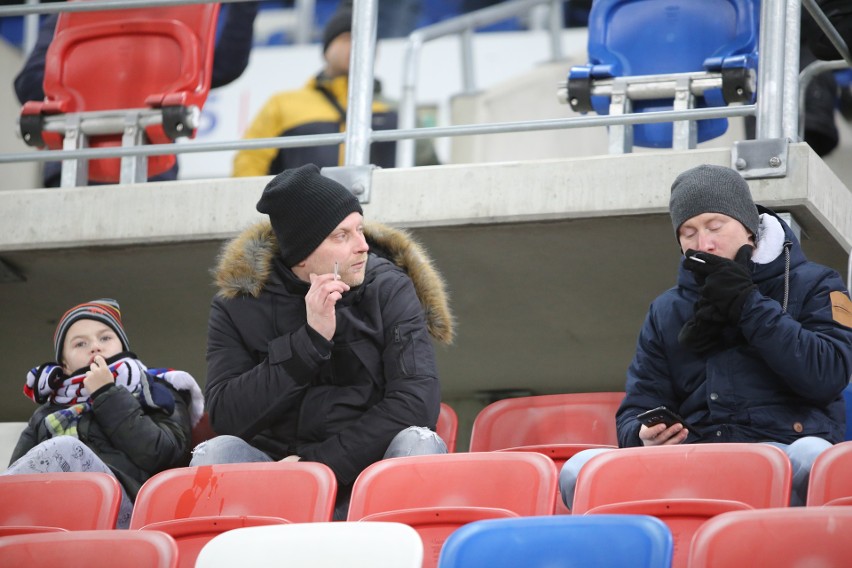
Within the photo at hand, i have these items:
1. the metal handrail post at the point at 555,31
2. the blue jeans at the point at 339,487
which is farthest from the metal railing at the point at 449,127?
the metal handrail post at the point at 555,31

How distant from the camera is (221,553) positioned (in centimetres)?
266

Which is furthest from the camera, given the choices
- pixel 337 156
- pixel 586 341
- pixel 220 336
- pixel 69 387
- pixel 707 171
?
pixel 337 156

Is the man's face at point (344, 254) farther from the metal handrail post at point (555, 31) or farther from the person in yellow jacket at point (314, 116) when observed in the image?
the metal handrail post at point (555, 31)

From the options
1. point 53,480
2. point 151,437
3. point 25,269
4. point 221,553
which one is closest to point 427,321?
point 151,437

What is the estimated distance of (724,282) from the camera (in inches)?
130

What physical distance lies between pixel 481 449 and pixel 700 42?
1404 mm

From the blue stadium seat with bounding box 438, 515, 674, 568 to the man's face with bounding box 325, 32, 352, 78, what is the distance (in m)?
3.30

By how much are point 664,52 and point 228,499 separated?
2.13m

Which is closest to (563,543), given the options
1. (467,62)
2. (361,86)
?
(361,86)

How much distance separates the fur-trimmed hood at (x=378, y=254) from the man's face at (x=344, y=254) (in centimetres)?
12

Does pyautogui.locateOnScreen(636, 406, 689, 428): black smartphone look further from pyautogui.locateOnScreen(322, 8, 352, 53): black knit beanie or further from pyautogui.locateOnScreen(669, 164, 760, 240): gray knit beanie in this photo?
pyautogui.locateOnScreen(322, 8, 352, 53): black knit beanie

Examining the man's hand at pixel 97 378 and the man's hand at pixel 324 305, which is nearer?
the man's hand at pixel 324 305

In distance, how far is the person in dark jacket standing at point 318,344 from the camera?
11.6 ft

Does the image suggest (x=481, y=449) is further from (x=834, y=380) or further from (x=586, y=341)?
(x=834, y=380)
